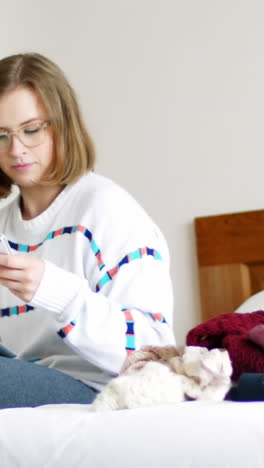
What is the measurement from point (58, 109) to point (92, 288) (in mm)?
405

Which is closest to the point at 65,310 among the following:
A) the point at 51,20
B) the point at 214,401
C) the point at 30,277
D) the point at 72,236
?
the point at 30,277

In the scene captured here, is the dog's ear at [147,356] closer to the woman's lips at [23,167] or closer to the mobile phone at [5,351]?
the mobile phone at [5,351]

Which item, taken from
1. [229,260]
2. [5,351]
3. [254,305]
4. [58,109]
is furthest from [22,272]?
[229,260]

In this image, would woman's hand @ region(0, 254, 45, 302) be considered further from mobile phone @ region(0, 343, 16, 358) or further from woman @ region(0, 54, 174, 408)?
mobile phone @ region(0, 343, 16, 358)

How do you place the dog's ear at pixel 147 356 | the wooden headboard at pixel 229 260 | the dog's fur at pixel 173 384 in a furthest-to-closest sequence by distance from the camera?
the wooden headboard at pixel 229 260, the dog's ear at pixel 147 356, the dog's fur at pixel 173 384

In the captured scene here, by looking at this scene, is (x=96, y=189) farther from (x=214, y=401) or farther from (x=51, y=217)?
(x=214, y=401)

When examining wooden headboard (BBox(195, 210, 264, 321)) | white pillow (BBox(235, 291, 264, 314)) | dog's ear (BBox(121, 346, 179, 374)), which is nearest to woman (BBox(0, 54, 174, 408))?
dog's ear (BBox(121, 346, 179, 374))

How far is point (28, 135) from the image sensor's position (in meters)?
1.42

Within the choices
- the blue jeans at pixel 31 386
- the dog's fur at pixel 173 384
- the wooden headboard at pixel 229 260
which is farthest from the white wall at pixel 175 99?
the dog's fur at pixel 173 384

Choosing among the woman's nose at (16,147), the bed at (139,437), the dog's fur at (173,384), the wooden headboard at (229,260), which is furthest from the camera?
the wooden headboard at (229,260)

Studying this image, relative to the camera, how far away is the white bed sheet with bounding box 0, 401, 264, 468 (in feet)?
1.90

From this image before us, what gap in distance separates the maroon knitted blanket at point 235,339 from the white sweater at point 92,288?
0.25 metres

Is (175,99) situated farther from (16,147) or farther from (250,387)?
(250,387)

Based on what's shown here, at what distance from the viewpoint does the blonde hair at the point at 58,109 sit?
1445mm
